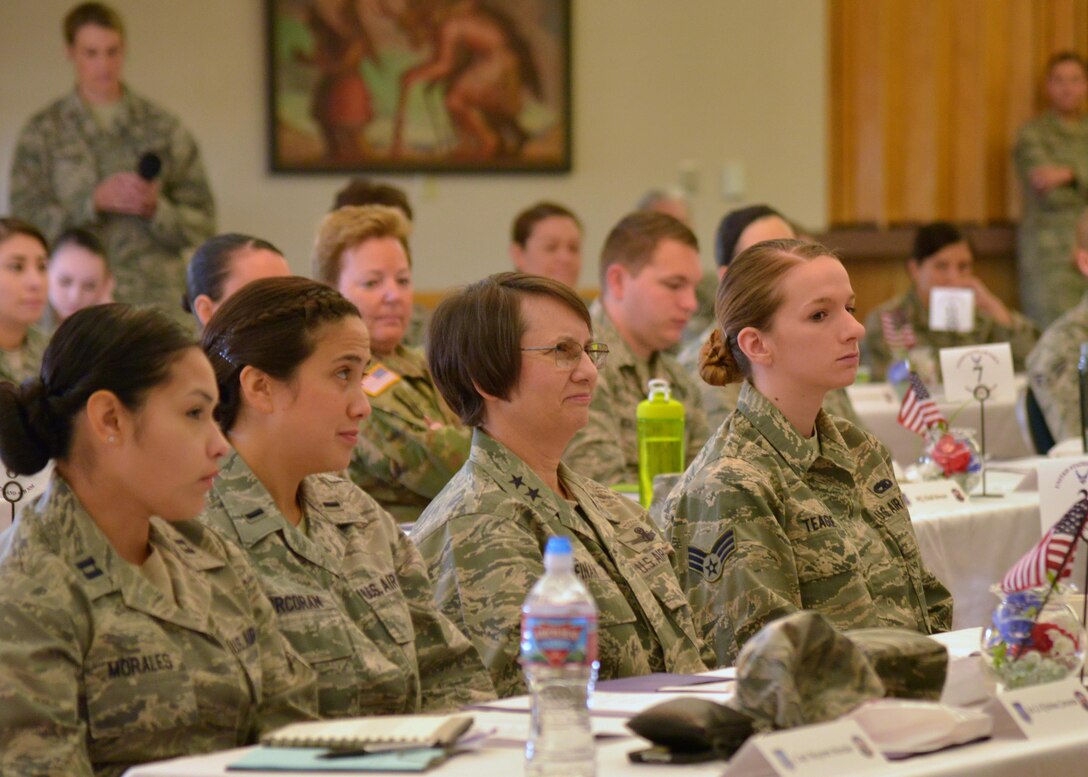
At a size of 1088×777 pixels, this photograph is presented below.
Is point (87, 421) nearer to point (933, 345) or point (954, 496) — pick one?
point (954, 496)

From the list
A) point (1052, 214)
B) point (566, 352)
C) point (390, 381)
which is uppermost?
point (1052, 214)

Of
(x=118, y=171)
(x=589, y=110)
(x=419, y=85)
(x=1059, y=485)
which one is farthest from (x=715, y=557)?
(x=589, y=110)

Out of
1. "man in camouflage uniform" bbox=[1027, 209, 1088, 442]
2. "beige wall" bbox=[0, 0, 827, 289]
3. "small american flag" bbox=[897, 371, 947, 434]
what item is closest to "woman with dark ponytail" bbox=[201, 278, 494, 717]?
"small american flag" bbox=[897, 371, 947, 434]

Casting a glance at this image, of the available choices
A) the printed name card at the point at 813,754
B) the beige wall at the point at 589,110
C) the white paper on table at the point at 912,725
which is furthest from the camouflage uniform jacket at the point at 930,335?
the printed name card at the point at 813,754

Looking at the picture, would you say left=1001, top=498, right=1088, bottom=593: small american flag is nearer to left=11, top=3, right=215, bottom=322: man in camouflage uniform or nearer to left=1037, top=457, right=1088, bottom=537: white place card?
left=1037, top=457, right=1088, bottom=537: white place card

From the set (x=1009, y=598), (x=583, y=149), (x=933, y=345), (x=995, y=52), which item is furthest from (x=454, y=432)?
(x=995, y=52)

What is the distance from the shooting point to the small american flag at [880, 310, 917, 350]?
680 cm

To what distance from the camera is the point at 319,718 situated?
2.13 meters

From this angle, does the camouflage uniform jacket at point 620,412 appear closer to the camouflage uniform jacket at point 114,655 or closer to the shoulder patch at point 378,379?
the shoulder patch at point 378,379

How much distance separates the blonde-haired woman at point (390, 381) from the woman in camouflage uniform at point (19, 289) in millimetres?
1195

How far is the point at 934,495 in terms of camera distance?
3996 mm

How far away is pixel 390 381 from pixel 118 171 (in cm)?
330

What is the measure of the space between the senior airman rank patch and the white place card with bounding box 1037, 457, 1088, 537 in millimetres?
576

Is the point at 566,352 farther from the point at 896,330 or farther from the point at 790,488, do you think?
the point at 896,330
